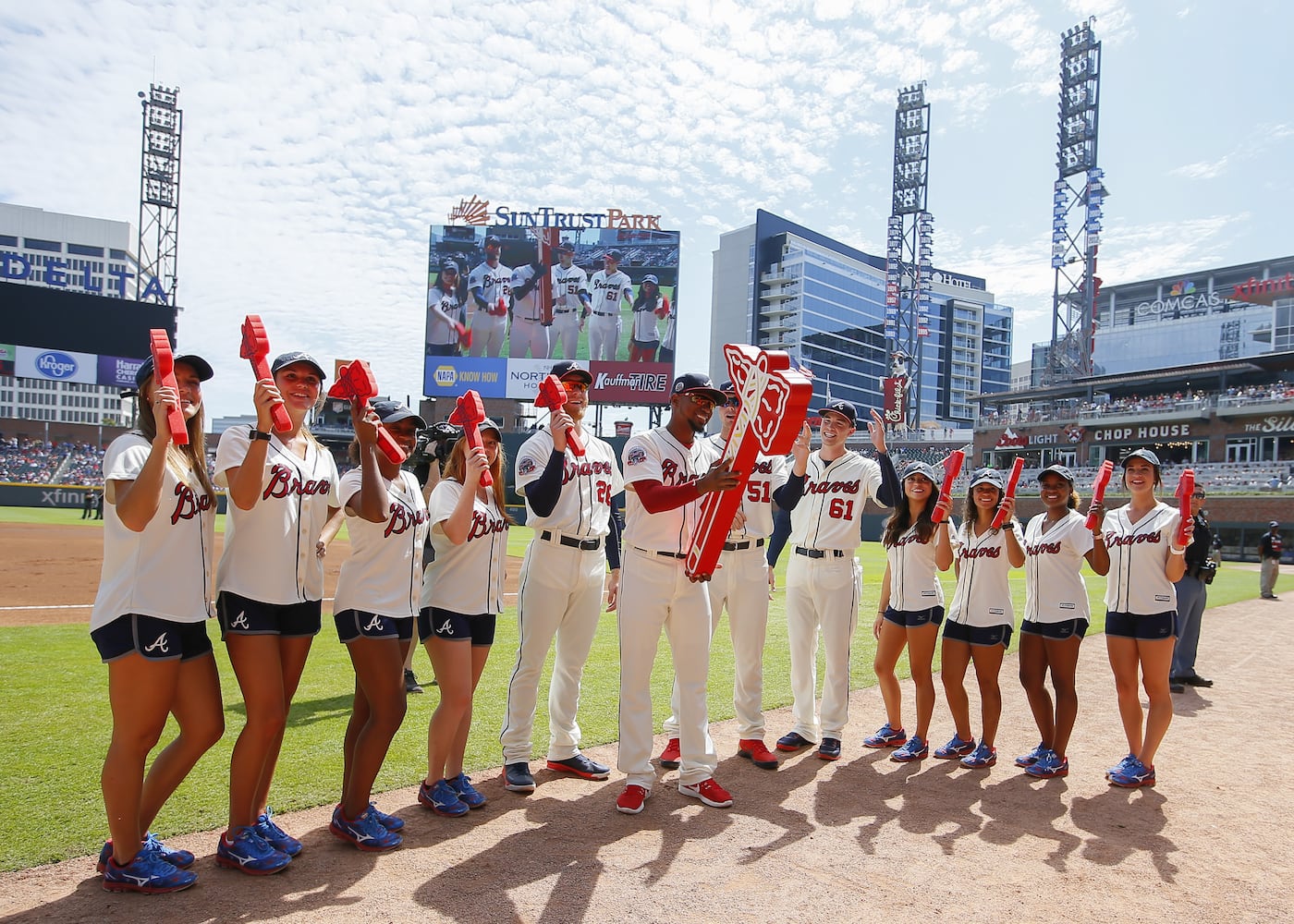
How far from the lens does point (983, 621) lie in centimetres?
512

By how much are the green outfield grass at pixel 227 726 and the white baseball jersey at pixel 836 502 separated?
147 cm

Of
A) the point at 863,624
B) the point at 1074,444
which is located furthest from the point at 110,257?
the point at 863,624

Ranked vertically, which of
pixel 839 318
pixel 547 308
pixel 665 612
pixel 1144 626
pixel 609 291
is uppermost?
pixel 839 318

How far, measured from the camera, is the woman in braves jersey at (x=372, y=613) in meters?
3.47

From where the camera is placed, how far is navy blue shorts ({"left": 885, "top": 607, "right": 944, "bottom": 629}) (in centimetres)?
525

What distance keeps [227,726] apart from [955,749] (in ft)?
15.2

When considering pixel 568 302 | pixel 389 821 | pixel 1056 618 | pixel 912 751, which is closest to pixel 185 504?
pixel 389 821

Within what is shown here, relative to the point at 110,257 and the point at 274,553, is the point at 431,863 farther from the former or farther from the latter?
the point at 110,257

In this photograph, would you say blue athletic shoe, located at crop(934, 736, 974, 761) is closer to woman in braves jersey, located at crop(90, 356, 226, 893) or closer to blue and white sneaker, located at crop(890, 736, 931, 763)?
blue and white sneaker, located at crop(890, 736, 931, 763)

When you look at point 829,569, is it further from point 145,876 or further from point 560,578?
point 145,876

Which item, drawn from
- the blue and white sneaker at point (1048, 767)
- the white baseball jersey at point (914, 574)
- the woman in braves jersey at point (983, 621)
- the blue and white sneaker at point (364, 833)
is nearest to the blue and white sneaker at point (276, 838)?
the blue and white sneaker at point (364, 833)

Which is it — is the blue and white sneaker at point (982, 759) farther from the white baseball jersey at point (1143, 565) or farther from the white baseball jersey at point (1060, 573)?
the white baseball jersey at point (1143, 565)

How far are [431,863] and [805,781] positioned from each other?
86.1 inches

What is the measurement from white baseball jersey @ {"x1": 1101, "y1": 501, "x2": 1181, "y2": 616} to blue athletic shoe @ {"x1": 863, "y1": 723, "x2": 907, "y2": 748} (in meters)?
1.54
